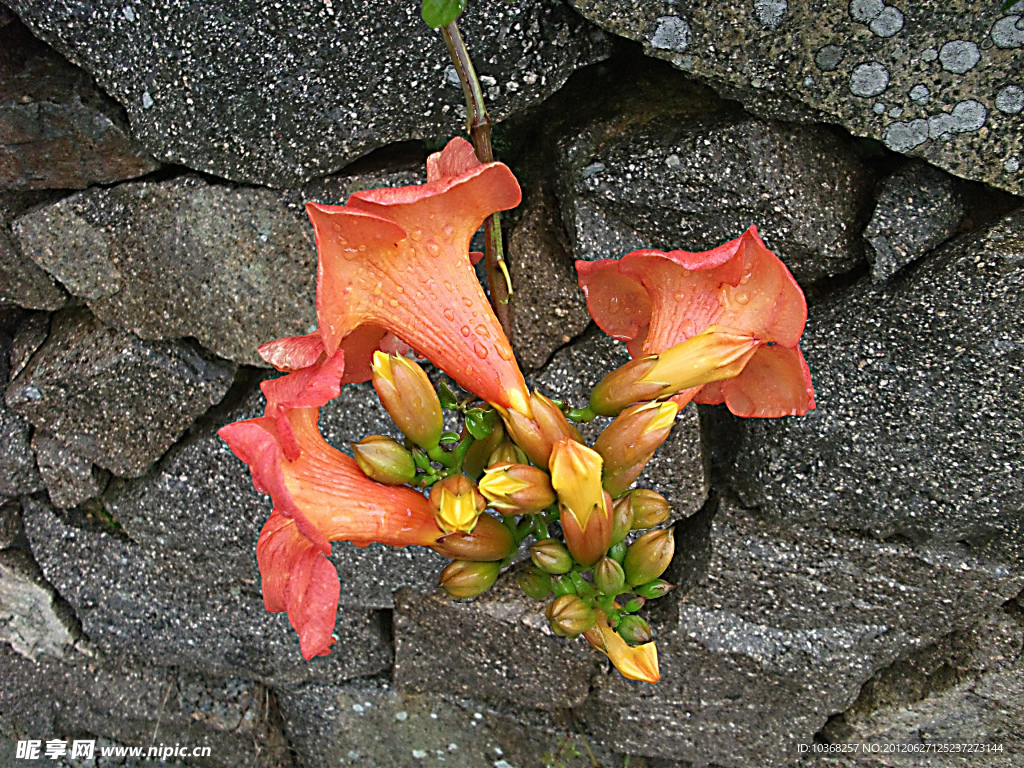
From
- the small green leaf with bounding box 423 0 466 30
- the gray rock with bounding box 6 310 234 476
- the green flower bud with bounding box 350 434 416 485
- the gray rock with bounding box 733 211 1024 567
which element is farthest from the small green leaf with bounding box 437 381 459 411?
the gray rock with bounding box 6 310 234 476

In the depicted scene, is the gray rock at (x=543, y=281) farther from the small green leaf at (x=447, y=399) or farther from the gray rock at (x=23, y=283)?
the gray rock at (x=23, y=283)

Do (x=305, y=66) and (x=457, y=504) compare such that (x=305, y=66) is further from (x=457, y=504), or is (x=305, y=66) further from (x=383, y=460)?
(x=457, y=504)

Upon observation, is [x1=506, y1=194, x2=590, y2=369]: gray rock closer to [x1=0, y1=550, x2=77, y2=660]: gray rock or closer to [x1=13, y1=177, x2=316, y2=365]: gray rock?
[x1=13, y1=177, x2=316, y2=365]: gray rock

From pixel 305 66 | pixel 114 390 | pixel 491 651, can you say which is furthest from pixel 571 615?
pixel 114 390

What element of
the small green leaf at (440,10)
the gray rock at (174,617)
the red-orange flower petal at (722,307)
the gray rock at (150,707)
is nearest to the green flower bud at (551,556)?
the red-orange flower petal at (722,307)

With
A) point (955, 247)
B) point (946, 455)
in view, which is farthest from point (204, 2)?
point (946, 455)
